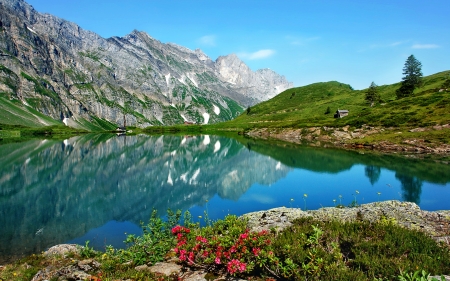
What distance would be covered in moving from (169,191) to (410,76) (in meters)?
176

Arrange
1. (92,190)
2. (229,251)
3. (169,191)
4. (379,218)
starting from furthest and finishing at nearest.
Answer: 1. (92,190)
2. (169,191)
3. (379,218)
4. (229,251)

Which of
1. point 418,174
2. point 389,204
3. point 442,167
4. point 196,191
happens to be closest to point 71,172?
point 196,191

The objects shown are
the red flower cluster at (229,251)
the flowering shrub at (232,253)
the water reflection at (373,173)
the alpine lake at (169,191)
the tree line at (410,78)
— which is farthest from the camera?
the tree line at (410,78)

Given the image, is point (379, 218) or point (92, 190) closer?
point (379, 218)

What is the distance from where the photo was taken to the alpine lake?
2931 centimetres

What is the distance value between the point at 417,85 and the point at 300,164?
14976cm

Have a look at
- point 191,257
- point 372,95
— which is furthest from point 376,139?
point 191,257

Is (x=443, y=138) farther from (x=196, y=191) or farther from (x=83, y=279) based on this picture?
(x=83, y=279)

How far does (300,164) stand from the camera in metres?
66.8

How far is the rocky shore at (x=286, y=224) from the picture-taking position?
482 inches

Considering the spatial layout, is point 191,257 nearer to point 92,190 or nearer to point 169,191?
point 169,191

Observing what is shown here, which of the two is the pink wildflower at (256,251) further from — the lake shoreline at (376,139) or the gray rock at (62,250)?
the lake shoreline at (376,139)

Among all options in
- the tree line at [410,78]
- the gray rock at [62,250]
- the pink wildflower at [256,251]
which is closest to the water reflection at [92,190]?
the gray rock at [62,250]

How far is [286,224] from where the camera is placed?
55.6ft
